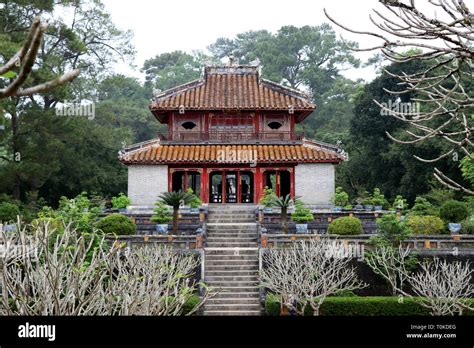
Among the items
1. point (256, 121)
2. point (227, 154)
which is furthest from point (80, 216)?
point (256, 121)

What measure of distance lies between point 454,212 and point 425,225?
114cm

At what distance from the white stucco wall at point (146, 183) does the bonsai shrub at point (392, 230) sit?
34.5 feet

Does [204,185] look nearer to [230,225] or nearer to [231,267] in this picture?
[230,225]

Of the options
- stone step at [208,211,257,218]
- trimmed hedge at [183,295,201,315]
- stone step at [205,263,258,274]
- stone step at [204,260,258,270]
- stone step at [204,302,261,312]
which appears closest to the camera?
trimmed hedge at [183,295,201,315]

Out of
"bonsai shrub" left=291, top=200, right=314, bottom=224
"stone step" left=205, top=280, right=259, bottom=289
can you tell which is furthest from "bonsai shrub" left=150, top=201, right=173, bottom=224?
"bonsai shrub" left=291, top=200, right=314, bottom=224

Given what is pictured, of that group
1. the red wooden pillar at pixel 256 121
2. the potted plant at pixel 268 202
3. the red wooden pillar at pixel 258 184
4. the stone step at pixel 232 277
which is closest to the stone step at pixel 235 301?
the stone step at pixel 232 277

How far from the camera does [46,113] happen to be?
2684 centimetres

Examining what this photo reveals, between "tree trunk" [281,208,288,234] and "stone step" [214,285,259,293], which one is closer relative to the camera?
"stone step" [214,285,259,293]

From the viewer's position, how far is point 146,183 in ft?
84.1

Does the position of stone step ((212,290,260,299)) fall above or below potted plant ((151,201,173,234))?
below

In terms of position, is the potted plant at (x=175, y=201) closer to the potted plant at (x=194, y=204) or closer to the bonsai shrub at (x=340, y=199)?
the potted plant at (x=194, y=204)

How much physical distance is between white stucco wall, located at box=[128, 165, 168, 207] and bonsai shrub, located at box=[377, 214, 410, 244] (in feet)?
34.5

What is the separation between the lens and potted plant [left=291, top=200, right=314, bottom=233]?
2064 cm

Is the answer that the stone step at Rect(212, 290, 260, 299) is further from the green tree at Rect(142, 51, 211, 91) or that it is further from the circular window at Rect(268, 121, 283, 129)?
the green tree at Rect(142, 51, 211, 91)
